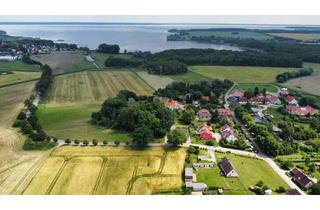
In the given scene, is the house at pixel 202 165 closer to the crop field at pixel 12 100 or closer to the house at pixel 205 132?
the house at pixel 205 132

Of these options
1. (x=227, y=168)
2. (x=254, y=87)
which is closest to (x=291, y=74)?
(x=254, y=87)

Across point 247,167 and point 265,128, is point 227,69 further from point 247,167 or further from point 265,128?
point 247,167

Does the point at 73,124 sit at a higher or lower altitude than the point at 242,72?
lower

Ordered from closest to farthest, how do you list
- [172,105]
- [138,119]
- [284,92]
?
[138,119], [172,105], [284,92]

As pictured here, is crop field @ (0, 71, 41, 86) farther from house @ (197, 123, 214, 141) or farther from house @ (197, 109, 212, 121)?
house @ (197, 123, 214, 141)

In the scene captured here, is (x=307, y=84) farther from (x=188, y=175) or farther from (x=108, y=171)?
(x=108, y=171)

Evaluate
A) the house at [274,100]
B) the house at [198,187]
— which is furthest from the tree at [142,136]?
the house at [274,100]
